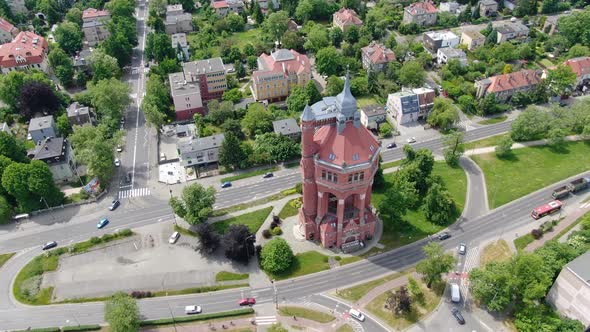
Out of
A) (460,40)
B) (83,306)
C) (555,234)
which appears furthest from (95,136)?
(460,40)

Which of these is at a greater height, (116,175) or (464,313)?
(116,175)

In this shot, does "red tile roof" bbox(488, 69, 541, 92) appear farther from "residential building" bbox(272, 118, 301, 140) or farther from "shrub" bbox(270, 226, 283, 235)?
"shrub" bbox(270, 226, 283, 235)

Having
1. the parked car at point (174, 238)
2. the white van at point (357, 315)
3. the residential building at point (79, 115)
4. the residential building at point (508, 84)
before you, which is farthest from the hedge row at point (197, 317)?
the residential building at point (508, 84)

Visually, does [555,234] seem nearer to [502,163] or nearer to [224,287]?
[502,163]

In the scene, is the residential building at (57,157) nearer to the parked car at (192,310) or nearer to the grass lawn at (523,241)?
the parked car at (192,310)

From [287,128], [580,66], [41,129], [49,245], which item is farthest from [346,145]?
[580,66]

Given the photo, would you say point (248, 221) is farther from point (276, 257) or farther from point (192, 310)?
point (192, 310)
